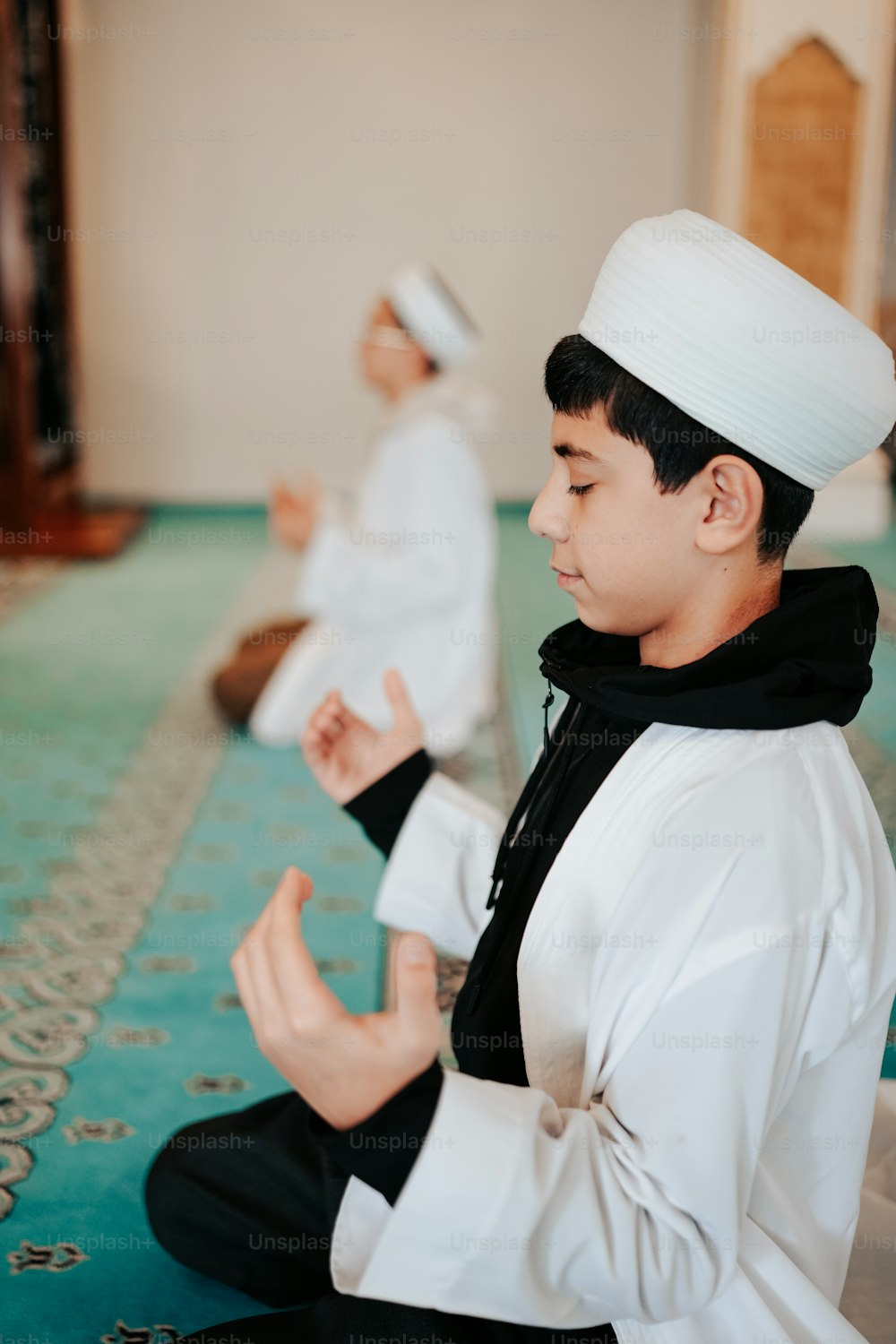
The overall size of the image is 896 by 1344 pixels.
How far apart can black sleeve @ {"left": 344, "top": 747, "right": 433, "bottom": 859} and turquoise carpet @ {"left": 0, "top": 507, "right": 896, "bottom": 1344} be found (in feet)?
1.92

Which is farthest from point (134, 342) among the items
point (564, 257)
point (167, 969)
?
point (167, 969)

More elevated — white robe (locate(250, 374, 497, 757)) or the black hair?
the black hair

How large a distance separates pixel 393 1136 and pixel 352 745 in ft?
1.92

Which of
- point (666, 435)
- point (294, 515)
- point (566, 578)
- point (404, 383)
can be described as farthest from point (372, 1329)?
point (404, 383)

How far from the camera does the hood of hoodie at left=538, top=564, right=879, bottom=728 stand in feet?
3.01

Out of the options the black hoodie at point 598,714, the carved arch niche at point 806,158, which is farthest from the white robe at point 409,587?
the carved arch niche at point 806,158

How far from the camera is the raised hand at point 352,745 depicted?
134cm

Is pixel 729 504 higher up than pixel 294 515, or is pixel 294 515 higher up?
pixel 729 504

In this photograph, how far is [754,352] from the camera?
92cm

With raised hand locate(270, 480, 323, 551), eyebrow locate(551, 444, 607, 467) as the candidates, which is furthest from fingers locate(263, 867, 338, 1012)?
raised hand locate(270, 480, 323, 551)

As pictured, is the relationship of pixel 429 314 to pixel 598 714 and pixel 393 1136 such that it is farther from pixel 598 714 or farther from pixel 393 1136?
pixel 393 1136

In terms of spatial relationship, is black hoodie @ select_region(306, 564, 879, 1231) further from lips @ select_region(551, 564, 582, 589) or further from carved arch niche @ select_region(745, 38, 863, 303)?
carved arch niche @ select_region(745, 38, 863, 303)

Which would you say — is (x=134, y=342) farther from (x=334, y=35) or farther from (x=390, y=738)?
(x=390, y=738)

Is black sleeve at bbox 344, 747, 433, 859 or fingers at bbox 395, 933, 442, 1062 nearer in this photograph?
fingers at bbox 395, 933, 442, 1062
